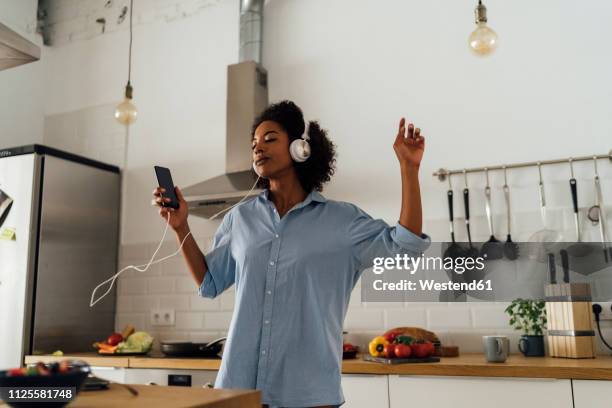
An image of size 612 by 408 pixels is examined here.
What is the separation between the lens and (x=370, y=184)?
9.87ft

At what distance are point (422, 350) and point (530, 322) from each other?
568mm

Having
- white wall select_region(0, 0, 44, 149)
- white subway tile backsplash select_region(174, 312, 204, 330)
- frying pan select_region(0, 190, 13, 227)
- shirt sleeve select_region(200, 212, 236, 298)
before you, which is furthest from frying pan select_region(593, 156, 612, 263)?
white wall select_region(0, 0, 44, 149)

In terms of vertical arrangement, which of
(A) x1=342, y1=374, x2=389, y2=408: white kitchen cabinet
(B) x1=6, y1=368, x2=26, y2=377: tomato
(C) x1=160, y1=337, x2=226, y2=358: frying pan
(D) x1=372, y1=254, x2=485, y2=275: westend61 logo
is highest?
(D) x1=372, y1=254, x2=485, y2=275: westend61 logo

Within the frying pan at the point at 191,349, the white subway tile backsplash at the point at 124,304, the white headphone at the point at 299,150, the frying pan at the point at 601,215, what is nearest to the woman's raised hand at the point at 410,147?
the white headphone at the point at 299,150

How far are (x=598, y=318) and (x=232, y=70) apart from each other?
2146 mm

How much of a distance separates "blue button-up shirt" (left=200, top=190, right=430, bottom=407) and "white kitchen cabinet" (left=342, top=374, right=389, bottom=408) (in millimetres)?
708

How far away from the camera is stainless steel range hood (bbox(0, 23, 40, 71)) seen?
1.74 m

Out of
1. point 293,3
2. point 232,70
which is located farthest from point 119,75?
point 293,3

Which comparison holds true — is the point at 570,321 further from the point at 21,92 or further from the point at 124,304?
the point at 21,92

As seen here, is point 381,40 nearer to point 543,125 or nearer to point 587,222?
point 543,125

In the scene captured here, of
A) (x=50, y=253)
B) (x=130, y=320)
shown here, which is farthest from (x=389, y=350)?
(x=50, y=253)

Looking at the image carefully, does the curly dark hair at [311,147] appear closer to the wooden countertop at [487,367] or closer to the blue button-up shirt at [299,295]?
the blue button-up shirt at [299,295]

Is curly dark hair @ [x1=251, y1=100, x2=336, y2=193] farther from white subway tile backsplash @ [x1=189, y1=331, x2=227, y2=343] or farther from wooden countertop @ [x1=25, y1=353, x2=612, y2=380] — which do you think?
white subway tile backsplash @ [x1=189, y1=331, x2=227, y2=343]

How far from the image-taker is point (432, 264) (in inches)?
111
